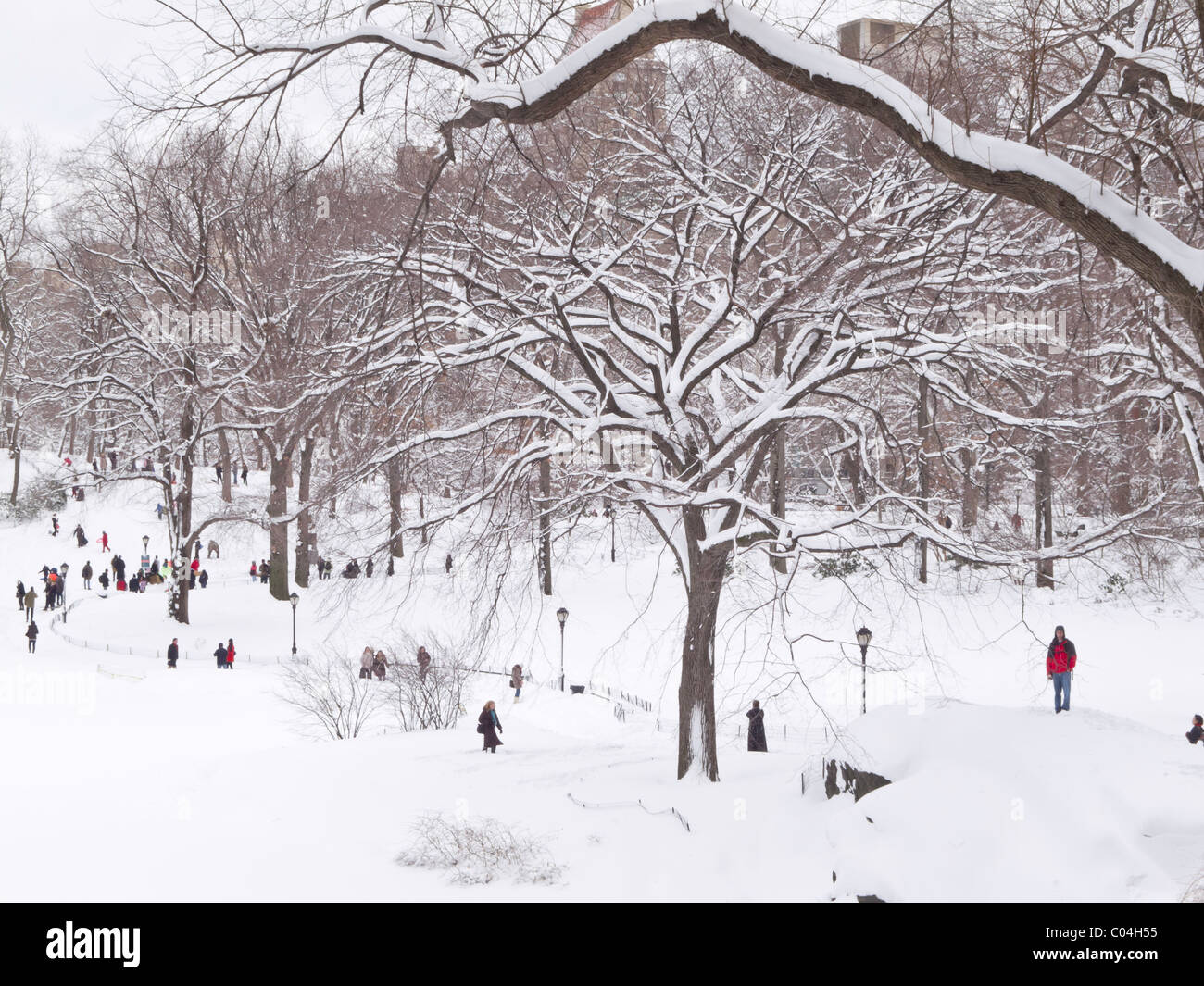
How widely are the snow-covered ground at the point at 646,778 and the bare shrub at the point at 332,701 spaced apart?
0.43 metres

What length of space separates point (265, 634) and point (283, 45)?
2676cm

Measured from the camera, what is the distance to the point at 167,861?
11625mm

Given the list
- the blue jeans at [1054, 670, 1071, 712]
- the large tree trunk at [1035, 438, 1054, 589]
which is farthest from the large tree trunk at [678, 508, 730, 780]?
the blue jeans at [1054, 670, 1071, 712]

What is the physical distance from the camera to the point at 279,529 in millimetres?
32438

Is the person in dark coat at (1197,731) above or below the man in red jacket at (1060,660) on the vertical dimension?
below

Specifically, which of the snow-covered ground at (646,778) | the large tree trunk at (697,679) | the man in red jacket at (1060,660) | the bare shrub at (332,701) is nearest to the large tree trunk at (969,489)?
the snow-covered ground at (646,778)

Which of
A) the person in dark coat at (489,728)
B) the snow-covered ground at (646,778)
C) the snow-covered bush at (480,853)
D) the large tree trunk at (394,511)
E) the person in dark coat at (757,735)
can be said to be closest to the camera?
the snow-covered ground at (646,778)

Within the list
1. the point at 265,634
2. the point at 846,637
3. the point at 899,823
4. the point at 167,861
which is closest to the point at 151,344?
the point at 265,634

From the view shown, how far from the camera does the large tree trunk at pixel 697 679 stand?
12984mm

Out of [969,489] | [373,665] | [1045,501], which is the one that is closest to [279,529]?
[373,665]

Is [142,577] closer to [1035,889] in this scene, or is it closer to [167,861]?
[167,861]

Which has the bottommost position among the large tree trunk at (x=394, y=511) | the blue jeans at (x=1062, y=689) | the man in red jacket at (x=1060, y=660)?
the blue jeans at (x=1062, y=689)

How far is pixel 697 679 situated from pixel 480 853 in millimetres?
3562

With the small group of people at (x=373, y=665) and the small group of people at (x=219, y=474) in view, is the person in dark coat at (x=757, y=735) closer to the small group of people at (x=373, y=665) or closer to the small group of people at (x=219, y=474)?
the small group of people at (x=373, y=665)
